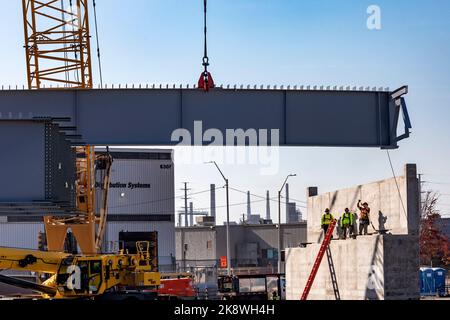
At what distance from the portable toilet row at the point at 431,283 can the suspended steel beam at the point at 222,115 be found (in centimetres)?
2034

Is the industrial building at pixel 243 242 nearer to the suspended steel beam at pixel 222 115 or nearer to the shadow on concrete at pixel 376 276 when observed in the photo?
the shadow on concrete at pixel 376 276

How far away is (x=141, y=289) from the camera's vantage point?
1243 inches

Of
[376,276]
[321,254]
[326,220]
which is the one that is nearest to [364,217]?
[321,254]

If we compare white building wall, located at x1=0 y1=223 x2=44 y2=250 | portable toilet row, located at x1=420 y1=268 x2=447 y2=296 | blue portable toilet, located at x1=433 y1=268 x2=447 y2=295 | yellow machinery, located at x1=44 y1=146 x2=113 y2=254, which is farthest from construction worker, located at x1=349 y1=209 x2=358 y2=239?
white building wall, located at x1=0 y1=223 x2=44 y2=250

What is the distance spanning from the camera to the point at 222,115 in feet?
96.3

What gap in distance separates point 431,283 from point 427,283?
251 mm

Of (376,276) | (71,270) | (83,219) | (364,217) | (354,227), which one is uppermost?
(83,219)

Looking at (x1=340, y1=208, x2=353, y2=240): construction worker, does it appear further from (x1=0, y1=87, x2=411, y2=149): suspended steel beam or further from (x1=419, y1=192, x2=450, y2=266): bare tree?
(x1=419, y1=192, x2=450, y2=266): bare tree

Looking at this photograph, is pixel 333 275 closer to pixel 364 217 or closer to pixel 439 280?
pixel 364 217

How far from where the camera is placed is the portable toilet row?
159ft

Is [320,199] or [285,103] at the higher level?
[285,103]
